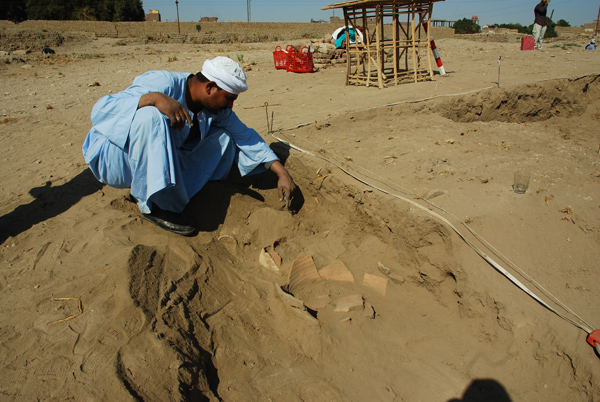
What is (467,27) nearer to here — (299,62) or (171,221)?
(299,62)

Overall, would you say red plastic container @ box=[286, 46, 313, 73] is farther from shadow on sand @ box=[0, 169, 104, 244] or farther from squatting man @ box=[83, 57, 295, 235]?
shadow on sand @ box=[0, 169, 104, 244]

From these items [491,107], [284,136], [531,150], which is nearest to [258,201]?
[284,136]

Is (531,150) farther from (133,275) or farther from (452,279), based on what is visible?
(133,275)

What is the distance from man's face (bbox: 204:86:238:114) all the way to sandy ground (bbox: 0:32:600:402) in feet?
2.63

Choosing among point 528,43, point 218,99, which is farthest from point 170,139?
point 528,43

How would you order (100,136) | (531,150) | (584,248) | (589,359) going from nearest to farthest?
1. (589,359)
2. (584,248)
3. (100,136)
4. (531,150)

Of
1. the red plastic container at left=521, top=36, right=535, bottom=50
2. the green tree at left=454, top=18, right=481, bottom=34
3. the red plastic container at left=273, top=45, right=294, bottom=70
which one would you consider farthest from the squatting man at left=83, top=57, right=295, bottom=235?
the green tree at left=454, top=18, right=481, bottom=34

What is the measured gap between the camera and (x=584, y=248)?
7.88 ft

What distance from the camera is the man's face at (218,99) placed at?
2.81 metres

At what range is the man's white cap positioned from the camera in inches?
107

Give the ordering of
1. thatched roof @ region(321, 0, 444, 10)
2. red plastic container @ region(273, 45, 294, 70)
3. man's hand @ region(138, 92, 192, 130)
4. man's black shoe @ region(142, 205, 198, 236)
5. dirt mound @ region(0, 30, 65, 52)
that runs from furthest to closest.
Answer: dirt mound @ region(0, 30, 65, 52), red plastic container @ region(273, 45, 294, 70), thatched roof @ region(321, 0, 444, 10), man's black shoe @ region(142, 205, 198, 236), man's hand @ region(138, 92, 192, 130)

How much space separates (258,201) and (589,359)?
2.53 m

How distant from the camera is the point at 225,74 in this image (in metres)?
2.71

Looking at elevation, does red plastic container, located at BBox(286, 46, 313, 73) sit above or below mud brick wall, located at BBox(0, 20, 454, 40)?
below
